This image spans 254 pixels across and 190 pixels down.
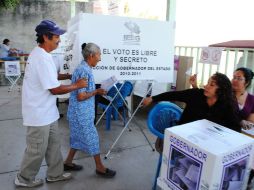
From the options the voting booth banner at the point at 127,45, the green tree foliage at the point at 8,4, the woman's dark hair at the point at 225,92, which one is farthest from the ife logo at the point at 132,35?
the green tree foliage at the point at 8,4

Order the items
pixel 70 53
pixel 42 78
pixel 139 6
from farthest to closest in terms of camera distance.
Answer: pixel 139 6, pixel 70 53, pixel 42 78

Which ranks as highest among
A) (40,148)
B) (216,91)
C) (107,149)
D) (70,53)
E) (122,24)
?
(122,24)

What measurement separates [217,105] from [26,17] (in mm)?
9131

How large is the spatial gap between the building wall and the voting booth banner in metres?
7.32

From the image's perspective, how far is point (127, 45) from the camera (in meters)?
2.86

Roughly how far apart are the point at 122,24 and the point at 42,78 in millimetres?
1131

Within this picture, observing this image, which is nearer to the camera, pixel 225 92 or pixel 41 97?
pixel 225 92

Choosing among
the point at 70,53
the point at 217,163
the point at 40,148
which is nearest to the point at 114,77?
the point at 70,53

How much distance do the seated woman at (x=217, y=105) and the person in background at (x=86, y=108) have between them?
94 centimetres

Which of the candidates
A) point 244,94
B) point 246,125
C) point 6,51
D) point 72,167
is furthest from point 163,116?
point 6,51

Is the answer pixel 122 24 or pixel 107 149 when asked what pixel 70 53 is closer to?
pixel 122 24

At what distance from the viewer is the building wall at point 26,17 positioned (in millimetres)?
9219

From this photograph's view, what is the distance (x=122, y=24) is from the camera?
2803 mm

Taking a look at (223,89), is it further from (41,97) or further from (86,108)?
(41,97)
